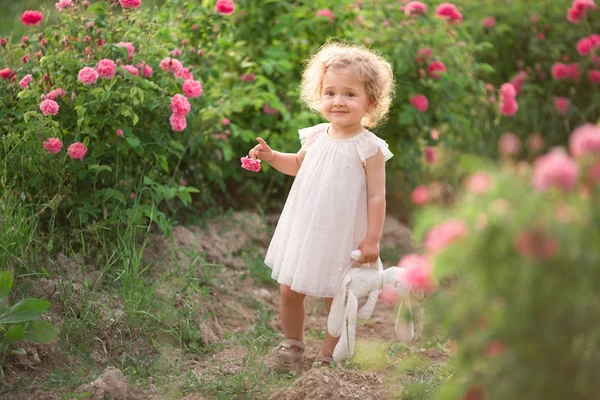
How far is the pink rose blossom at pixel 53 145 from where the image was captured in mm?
3662

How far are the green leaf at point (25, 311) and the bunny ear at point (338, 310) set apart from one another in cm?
112

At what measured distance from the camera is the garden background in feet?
6.27

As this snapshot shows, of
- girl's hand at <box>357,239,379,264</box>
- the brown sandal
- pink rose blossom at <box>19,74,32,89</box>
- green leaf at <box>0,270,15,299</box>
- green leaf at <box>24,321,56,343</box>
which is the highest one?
pink rose blossom at <box>19,74,32,89</box>

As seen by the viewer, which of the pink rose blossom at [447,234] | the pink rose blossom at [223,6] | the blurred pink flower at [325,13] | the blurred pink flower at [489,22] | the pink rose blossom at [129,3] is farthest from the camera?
the blurred pink flower at [489,22]

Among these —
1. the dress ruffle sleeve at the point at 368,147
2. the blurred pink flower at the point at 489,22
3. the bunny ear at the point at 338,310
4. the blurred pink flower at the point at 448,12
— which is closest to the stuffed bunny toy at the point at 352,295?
the bunny ear at the point at 338,310

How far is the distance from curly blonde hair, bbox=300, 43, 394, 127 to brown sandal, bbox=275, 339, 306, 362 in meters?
1.03

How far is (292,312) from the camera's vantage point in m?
3.59

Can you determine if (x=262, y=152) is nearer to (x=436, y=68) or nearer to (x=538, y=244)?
(x=538, y=244)

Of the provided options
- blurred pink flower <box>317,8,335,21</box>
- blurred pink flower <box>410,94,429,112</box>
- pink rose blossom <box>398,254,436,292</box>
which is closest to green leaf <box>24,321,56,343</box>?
pink rose blossom <box>398,254,436,292</box>

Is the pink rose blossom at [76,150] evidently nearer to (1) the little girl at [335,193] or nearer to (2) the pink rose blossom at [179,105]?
(2) the pink rose blossom at [179,105]

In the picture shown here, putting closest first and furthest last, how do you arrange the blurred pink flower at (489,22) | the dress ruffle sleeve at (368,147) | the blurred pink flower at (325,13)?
the dress ruffle sleeve at (368,147)
the blurred pink flower at (325,13)
the blurred pink flower at (489,22)

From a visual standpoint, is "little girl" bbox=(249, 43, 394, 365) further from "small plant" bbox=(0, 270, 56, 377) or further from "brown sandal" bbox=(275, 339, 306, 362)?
"small plant" bbox=(0, 270, 56, 377)

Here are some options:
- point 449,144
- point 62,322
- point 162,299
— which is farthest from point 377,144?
point 449,144

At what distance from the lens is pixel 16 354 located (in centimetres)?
313
